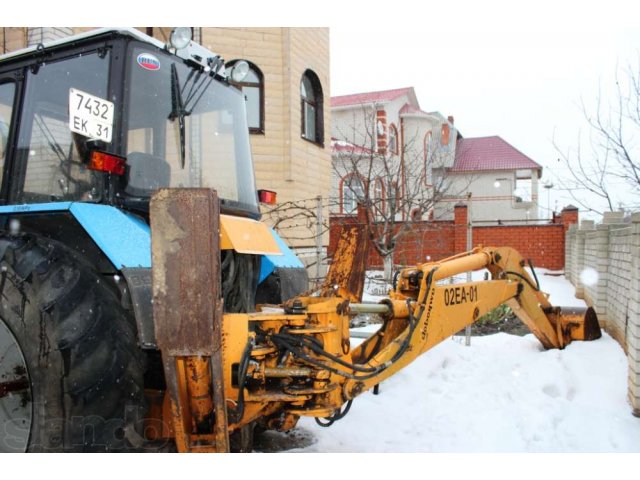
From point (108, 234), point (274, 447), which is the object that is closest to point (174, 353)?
point (108, 234)

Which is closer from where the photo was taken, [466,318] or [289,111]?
[466,318]

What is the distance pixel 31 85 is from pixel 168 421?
222 centimetres

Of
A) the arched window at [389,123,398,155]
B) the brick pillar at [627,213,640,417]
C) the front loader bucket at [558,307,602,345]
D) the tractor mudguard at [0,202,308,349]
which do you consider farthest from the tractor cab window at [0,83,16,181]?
the arched window at [389,123,398,155]

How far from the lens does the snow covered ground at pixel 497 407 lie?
154 inches

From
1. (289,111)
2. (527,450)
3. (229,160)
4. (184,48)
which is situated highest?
(289,111)

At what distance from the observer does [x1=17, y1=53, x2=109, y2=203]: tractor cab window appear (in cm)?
316

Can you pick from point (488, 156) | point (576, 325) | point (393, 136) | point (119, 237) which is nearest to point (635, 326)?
point (576, 325)

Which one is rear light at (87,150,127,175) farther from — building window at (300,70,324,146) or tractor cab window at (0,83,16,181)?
→ building window at (300,70,324,146)

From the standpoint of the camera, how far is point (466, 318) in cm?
408

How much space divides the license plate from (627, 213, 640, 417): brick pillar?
3981 mm

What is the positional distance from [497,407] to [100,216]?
11.5ft

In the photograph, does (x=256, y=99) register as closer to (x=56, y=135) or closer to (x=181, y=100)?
(x=181, y=100)

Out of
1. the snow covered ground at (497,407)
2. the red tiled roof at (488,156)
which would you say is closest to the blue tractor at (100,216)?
the snow covered ground at (497,407)

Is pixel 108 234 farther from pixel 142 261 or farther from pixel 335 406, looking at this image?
pixel 335 406
